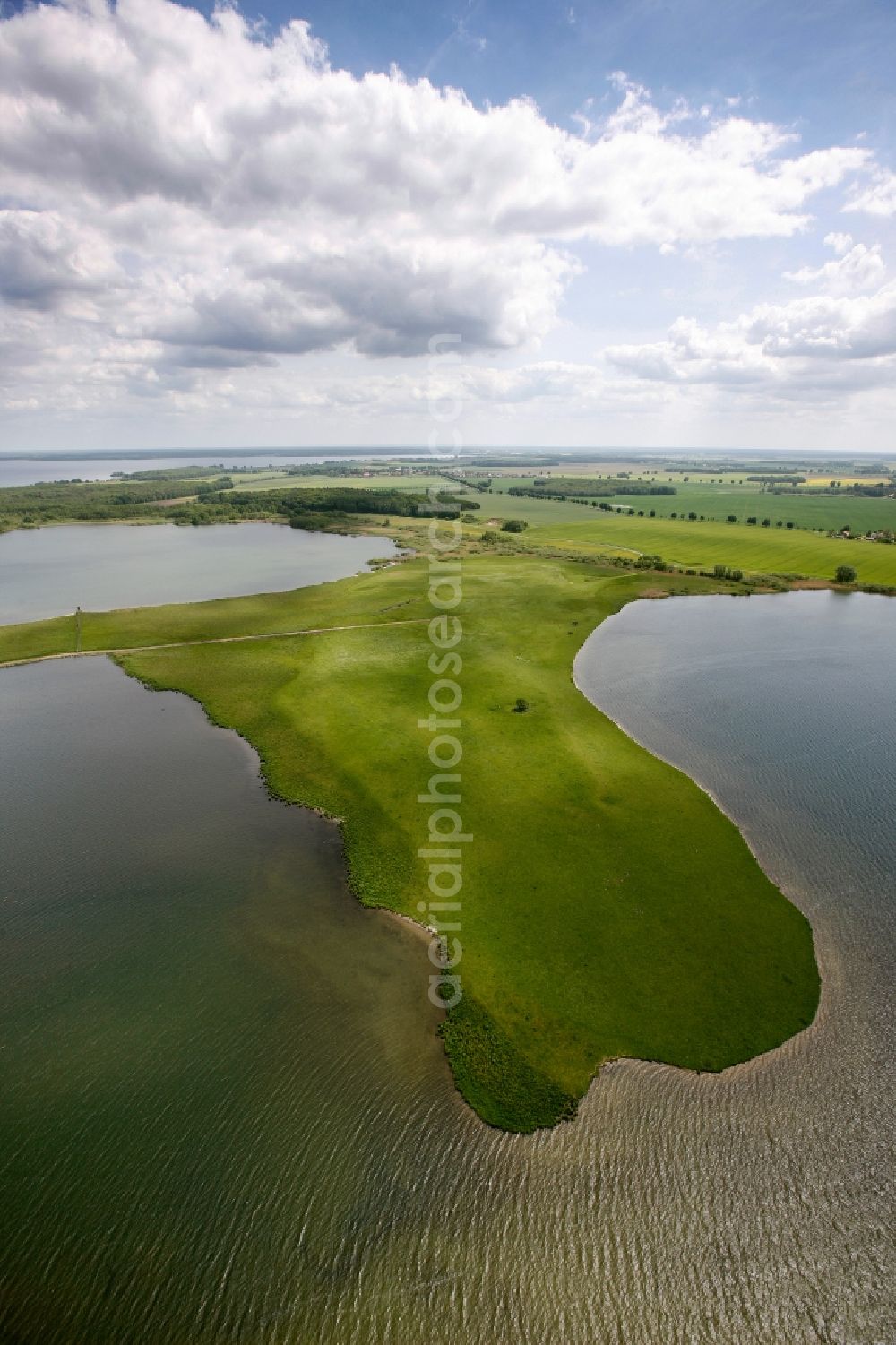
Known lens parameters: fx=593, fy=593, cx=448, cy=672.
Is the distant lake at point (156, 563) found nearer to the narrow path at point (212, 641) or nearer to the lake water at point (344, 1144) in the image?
the narrow path at point (212, 641)

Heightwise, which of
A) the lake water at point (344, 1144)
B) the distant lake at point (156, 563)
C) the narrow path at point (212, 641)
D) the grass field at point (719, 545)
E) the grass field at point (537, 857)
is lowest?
the lake water at point (344, 1144)

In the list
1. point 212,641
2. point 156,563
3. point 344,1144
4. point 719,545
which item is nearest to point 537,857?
point 344,1144

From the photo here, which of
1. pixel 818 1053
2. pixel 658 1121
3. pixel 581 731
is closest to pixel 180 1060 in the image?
pixel 658 1121

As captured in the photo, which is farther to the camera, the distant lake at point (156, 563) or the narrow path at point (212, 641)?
the distant lake at point (156, 563)

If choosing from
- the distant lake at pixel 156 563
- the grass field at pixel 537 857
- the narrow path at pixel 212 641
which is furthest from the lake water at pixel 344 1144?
the distant lake at pixel 156 563

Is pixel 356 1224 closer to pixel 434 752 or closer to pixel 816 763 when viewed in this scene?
pixel 434 752
